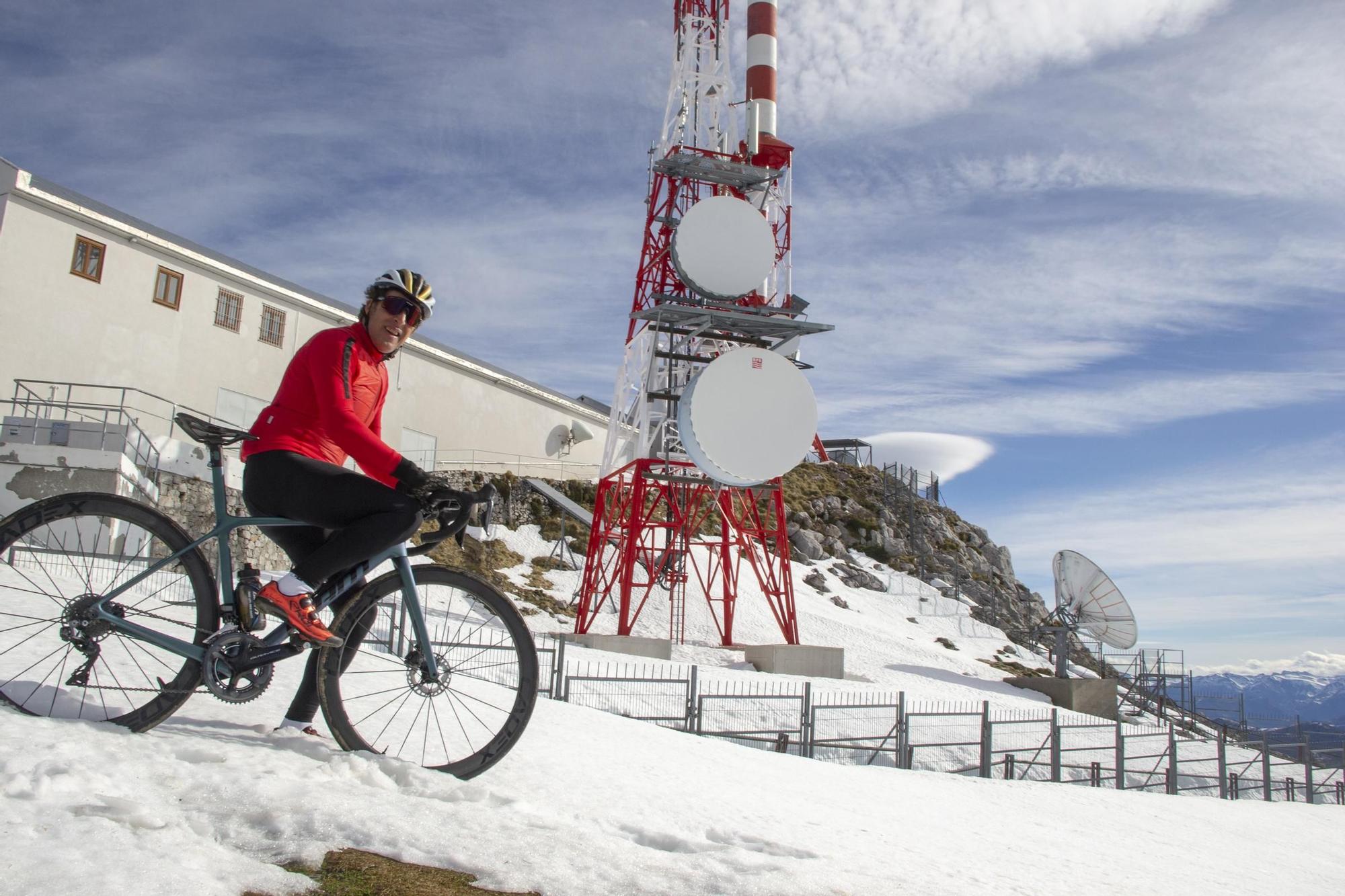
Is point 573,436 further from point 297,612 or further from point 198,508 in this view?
point 297,612

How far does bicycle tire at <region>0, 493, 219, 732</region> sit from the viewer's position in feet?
14.0

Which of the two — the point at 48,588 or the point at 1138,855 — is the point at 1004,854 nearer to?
the point at 1138,855

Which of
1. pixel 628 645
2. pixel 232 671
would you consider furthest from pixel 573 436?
pixel 232 671

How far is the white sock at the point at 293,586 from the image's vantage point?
423 cm

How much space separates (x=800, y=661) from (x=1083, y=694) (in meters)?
11.2

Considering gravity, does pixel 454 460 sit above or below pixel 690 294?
below

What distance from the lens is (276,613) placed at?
416 cm

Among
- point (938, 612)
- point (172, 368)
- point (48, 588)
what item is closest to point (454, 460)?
point (172, 368)

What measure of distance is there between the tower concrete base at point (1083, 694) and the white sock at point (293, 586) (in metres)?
31.4

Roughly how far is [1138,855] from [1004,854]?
191 centimetres

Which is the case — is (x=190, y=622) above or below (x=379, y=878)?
above

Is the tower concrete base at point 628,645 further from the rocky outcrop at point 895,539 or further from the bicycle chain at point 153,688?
the bicycle chain at point 153,688

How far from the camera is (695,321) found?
30.8 m

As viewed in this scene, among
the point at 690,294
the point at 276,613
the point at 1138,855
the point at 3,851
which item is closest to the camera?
the point at 3,851
